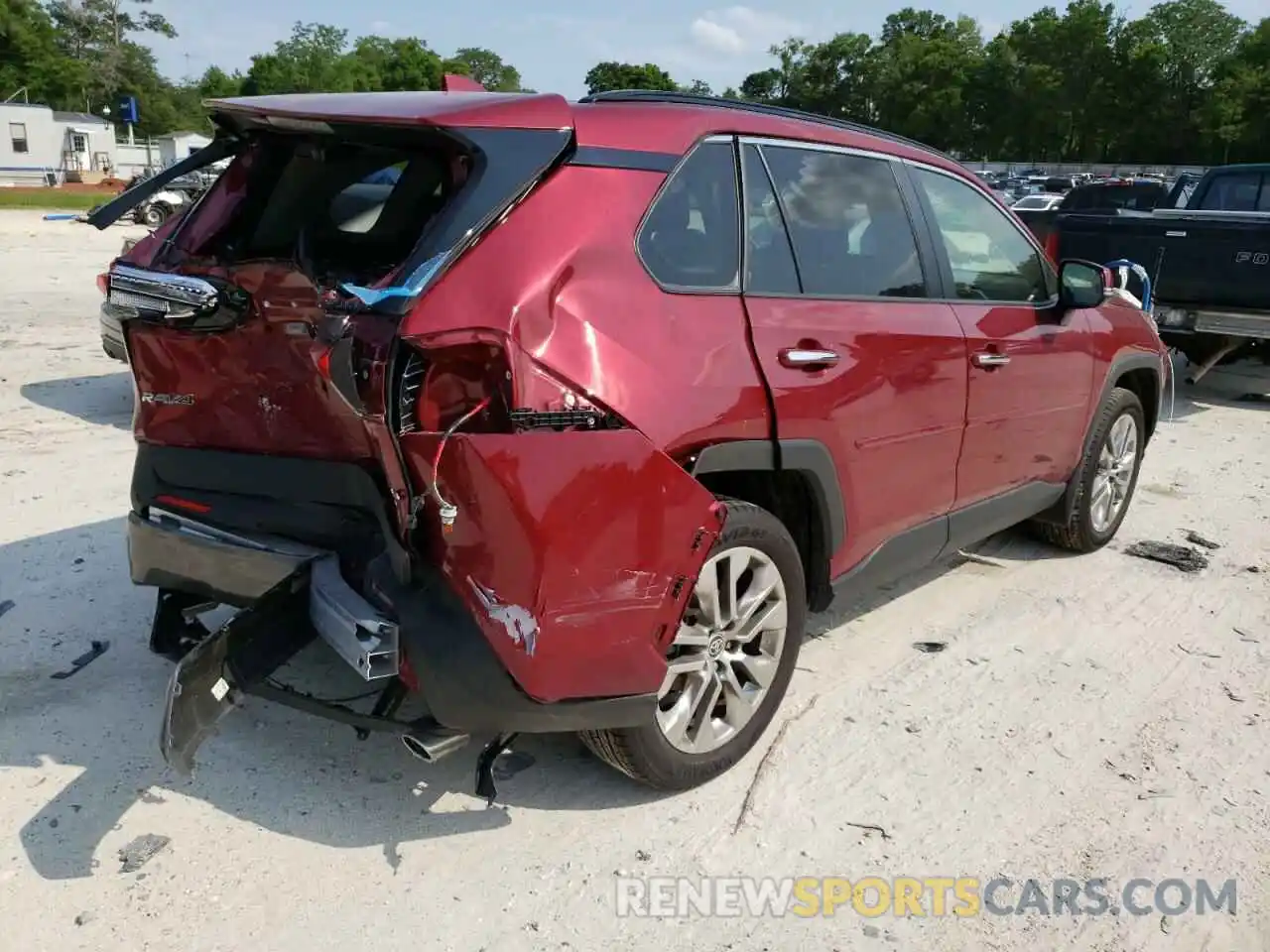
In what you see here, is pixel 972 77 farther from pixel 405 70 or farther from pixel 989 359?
pixel 989 359

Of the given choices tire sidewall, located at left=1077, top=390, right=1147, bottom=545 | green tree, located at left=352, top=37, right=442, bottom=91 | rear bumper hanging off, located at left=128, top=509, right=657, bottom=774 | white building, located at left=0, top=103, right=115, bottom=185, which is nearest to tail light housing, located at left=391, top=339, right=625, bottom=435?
rear bumper hanging off, located at left=128, top=509, right=657, bottom=774

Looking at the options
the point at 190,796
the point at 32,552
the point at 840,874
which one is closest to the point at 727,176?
the point at 840,874

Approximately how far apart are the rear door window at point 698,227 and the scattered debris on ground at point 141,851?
2021mm

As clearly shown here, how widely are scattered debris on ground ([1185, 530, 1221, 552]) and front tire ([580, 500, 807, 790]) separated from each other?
3.24 m

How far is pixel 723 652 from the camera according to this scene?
3166 millimetres

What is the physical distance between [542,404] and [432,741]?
0.93 metres

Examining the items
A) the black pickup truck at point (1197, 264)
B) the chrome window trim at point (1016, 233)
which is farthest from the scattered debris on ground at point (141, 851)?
the black pickup truck at point (1197, 264)

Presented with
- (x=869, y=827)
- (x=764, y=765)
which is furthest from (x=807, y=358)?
(x=869, y=827)

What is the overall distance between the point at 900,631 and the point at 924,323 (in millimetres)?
1343

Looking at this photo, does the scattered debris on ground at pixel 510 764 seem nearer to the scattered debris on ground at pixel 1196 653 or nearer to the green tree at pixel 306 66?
the scattered debris on ground at pixel 1196 653

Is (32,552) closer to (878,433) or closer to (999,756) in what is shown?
(878,433)

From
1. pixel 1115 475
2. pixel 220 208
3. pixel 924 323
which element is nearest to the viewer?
pixel 220 208

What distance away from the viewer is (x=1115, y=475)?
5.41m

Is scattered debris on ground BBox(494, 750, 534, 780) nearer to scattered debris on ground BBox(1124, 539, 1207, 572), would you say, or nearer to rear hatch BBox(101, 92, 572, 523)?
rear hatch BBox(101, 92, 572, 523)
